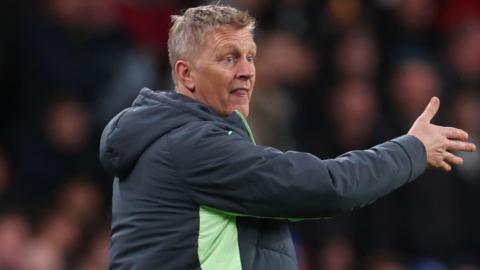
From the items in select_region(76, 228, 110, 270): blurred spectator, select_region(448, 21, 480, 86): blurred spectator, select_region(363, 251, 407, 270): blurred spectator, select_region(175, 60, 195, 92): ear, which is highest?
select_region(175, 60, 195, 92): ear

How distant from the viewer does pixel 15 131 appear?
869 centimetres

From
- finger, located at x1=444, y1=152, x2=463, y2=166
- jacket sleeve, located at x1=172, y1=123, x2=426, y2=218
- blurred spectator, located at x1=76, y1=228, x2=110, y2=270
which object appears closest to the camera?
jacket sleeve, located at x1=172, y1=123, x2=426, y2=218

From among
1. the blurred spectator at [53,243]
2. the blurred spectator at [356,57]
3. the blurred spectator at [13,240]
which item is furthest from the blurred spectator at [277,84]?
the blurred spectator at [13,240]

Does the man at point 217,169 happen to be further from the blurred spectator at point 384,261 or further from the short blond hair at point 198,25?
the blurred spectator at point 384,261

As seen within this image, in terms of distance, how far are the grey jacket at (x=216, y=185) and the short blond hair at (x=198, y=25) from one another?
18 centimetres

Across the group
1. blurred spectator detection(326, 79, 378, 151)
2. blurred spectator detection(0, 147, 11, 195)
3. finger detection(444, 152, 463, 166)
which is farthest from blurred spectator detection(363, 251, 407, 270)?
finger detection(444, 152, 463, 166)

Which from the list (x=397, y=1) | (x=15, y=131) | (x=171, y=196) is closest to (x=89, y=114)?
(x=15, y=131)

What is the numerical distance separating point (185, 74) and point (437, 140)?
90 cm

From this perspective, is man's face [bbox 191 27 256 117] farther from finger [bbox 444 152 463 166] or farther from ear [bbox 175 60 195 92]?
finger [bbox 444 152 463 166]

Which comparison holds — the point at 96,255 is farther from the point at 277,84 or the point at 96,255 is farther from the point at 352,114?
the point at 352,114

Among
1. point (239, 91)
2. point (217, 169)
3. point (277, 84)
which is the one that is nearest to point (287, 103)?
point (277, 84)

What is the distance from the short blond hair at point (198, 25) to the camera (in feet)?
14.3

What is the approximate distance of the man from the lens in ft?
13.4

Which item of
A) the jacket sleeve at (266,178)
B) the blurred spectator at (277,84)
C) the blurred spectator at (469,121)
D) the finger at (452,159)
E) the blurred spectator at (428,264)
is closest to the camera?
the jacket sleeve at (266,178)
